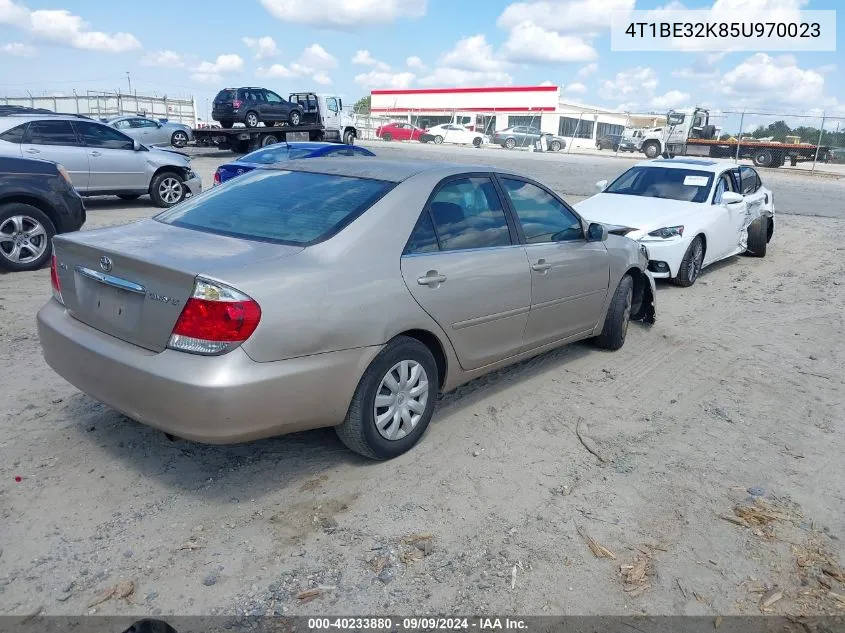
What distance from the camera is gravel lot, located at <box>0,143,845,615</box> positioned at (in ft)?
9.50

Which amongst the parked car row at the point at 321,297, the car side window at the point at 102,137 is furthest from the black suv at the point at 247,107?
the parked car row at the point at 321,297

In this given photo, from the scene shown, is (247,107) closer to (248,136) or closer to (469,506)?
(248,136)

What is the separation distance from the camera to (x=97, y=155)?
12.1 meters

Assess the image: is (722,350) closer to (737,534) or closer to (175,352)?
(737,534)

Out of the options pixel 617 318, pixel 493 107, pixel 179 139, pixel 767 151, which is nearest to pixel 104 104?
pixel 179 139

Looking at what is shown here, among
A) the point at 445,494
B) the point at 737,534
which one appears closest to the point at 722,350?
the point at 737,534

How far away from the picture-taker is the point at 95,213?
12.6 m

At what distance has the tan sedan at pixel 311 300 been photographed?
3133mm

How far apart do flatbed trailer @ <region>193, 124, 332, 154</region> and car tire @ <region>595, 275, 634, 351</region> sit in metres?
19.7

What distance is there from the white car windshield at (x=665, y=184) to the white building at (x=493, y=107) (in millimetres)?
44829

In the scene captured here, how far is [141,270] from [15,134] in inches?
405

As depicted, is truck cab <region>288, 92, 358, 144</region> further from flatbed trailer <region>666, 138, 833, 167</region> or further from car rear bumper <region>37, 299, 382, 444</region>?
car rear bumper <region>37, 299, 382, 444</region>

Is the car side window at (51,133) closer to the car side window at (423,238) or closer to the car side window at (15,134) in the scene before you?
the car side window at (15,134)

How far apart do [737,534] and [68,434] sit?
369cm
